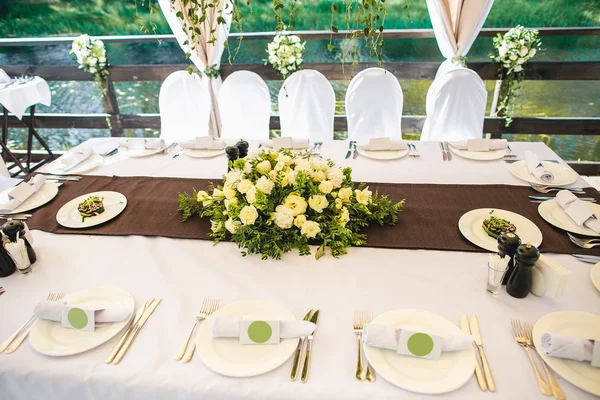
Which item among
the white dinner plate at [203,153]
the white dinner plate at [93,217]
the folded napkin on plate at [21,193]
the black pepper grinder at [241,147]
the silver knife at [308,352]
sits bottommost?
the silver knife at [308,352]

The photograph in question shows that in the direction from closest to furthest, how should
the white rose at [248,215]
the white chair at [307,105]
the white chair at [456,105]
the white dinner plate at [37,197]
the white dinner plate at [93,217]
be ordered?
the white rose at [248,215] → the white dinner plate at [93,217] → the white dinner plate at [37,197] → the white chair at [456,105] → the white chair at [307,105]

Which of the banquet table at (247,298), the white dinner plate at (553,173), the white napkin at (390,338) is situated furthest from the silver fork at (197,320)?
the white dinner plate at (553,173)

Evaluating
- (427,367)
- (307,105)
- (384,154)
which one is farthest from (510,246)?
(307,105)

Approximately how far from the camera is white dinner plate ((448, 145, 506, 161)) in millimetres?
1781

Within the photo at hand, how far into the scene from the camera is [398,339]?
2.91ft

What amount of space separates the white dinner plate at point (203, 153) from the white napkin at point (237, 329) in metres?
1.14

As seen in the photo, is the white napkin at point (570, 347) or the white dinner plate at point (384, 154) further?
the white dinner plate at point (384, 154)

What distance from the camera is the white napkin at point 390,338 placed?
34.3 inches

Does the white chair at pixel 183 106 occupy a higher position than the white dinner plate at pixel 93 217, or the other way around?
the white chair at pixel 183 106

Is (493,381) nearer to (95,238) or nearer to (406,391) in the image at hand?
(406,391)

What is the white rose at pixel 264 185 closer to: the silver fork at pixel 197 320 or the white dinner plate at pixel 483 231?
the silver fork at pixel 197 320

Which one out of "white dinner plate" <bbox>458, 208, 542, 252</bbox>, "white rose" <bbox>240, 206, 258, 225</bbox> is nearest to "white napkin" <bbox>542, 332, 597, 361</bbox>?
"white dinner plate" <bbox>458, 208, 542, 252</bbox>

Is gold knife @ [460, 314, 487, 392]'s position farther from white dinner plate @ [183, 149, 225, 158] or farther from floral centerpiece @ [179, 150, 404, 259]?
white dinner plate @ [183, 149, 225, 158]

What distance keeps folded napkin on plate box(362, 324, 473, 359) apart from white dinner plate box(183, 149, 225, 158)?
1287mm
